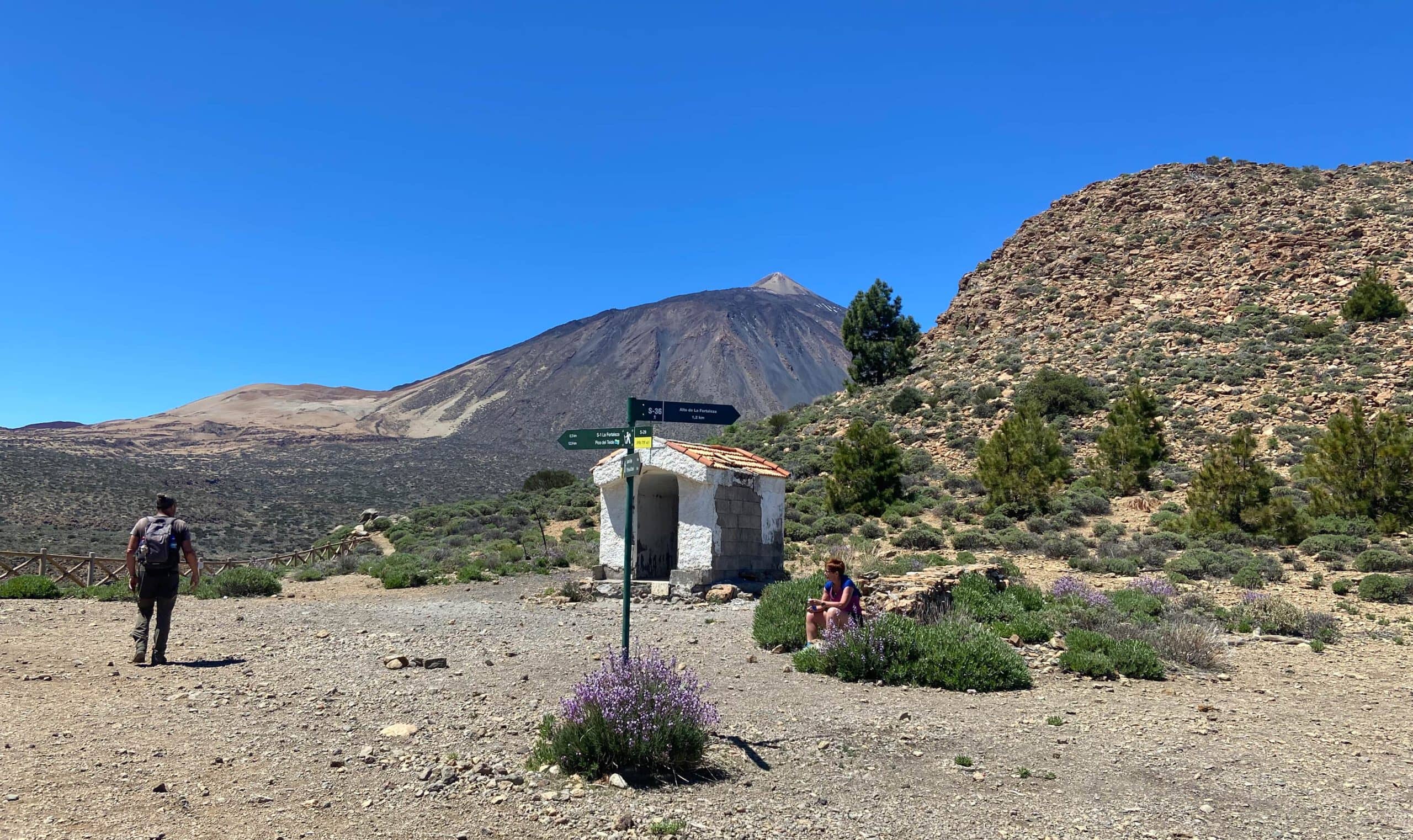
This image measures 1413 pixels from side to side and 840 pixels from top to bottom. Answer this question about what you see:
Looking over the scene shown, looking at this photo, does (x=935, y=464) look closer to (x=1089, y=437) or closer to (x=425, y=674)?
(x=1089, y=437)

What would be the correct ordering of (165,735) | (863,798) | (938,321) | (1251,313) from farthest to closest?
(938,321), (1251,313), (165,735), (863,798)

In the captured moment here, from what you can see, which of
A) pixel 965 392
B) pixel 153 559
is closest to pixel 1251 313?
pixel 965 392

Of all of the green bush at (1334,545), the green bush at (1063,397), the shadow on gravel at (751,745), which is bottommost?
the shadow on gravel at (751,745)

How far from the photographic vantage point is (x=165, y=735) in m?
5.84

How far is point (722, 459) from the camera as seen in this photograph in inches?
576

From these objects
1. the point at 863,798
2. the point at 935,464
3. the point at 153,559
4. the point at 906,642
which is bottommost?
the point at 863,798

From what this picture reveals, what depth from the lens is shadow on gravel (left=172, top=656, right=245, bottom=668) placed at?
8.23m

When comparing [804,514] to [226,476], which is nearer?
[804,514]

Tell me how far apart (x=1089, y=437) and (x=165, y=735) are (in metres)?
29.8

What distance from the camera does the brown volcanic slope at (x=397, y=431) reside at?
4012 centimetres

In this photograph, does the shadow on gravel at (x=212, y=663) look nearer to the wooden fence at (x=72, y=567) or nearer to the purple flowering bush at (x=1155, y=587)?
the wooden fence at (x=72, y=567)

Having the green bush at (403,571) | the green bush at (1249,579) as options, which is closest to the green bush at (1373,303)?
the green bush at (1249,579)

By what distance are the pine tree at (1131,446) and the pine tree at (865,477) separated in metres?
6.24

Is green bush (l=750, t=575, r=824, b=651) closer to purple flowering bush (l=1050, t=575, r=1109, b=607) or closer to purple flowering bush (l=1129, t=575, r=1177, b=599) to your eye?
purple flowering bush (l=1050, t=575, r=1109, b=607)
